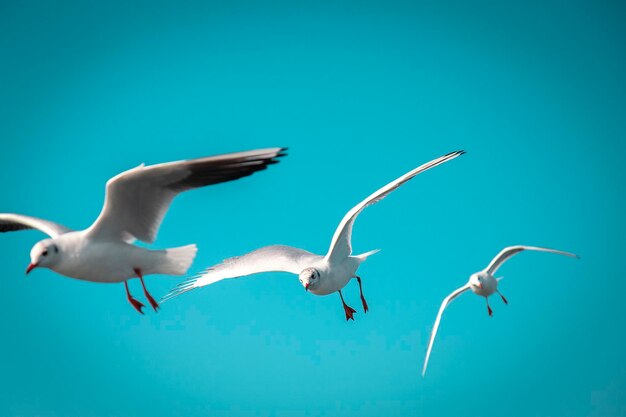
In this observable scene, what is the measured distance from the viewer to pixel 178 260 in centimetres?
549

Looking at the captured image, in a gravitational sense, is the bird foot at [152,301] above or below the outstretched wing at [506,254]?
below

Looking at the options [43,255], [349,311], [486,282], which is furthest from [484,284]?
[43,255]

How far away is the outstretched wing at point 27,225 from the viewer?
19.5 feet

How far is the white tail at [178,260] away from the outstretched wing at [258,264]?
2.23 m

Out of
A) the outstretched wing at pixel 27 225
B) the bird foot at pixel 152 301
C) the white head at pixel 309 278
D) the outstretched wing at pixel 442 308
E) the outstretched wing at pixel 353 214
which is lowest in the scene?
the bird foot at pixel 152 301

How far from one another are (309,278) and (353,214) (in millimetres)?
731

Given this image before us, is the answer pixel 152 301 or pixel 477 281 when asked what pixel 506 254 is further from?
pixel 152 301

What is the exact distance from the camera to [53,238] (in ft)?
17.9

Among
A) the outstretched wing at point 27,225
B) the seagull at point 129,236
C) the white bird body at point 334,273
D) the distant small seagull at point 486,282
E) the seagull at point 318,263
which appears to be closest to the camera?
the seagull at point 129,236

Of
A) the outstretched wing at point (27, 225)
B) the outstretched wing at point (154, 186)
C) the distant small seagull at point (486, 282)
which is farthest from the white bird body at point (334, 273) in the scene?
the distant small seagull at point (486, 282)

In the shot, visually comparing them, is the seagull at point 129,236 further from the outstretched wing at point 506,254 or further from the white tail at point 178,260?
the outstretched wing at point 506,254

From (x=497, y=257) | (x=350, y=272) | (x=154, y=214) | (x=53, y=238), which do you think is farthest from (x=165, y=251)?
(x=497, y=257)

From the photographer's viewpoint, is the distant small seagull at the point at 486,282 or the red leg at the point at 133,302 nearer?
the red leg at the point at 133,302

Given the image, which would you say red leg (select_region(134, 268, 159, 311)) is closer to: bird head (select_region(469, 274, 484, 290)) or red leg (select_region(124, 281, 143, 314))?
red leg (select_region(124, 281, 143, 314))
